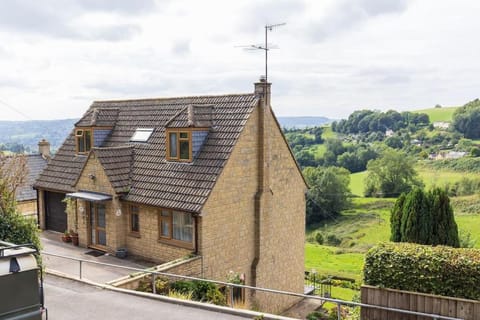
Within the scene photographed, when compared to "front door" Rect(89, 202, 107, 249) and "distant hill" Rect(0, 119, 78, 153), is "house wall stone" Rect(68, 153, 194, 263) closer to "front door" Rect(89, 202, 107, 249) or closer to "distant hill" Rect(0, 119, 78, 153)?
"front door" Rect(89, 202, 107, 249)

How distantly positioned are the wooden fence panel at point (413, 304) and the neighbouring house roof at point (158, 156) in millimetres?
6932

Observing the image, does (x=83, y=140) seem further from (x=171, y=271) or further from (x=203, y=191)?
(x=171, y=271)

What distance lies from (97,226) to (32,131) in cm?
15480

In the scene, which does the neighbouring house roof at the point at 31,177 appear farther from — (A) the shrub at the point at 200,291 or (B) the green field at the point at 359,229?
(B) the green field at the point at 359,229

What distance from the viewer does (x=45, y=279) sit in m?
14.7

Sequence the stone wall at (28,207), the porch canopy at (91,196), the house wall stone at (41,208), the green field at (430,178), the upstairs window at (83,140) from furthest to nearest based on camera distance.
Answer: the green field at (430,178) → the stone wall at (28,207) → the house wall stone at (41,208) → the upstairs window at (83,140) → the porch canopy at (91,196)

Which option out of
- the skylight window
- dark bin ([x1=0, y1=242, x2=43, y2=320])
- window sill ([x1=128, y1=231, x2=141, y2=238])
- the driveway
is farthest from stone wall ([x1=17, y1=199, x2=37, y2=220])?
dark bin ([x1=0, y1=242, x2=43, y2=320])

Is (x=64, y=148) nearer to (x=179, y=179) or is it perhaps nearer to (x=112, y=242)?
(x=112, y=242)

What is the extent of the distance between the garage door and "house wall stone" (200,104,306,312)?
9.44 meters

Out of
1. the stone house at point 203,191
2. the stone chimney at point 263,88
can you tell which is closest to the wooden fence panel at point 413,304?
the stone house at point 203,191

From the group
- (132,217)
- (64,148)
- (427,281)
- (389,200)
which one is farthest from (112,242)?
(389,200)

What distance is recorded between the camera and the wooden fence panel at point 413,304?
10.4 m

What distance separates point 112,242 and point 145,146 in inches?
176

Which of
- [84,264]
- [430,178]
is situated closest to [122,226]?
[84,264]
